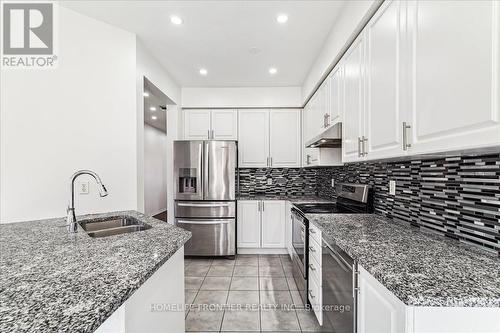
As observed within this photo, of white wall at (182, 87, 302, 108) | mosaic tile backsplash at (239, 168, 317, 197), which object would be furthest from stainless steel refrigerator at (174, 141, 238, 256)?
white wall at (182, 87, 302, 108)

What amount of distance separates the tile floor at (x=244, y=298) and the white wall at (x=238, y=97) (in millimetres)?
2439

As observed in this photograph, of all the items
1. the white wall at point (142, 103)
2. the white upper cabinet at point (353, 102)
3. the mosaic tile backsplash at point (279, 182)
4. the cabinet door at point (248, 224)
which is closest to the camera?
the white upper cabinet at point (353, 102)

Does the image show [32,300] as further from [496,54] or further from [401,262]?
[496,54]

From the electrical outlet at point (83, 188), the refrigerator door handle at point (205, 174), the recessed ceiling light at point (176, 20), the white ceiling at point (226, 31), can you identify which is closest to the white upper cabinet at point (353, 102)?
the white ceiling at point (226, 31)

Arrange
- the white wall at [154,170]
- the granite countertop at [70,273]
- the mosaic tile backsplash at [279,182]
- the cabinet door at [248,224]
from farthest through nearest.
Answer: the white wall at [154,170] < the mosaic tile backsplash at [279,182] < the cabinet door at [248,224] < the granite countertop at [70,273]

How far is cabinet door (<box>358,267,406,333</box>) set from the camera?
0.84m

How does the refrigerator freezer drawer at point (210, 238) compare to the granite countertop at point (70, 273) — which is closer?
the granite countertop at point (70, 273)

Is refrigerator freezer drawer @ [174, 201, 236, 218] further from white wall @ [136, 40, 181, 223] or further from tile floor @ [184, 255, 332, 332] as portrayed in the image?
tile floor @ [184, 255, 332, 332]

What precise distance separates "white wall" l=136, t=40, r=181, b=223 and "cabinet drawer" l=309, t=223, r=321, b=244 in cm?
169

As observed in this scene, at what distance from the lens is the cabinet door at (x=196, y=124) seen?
399cm

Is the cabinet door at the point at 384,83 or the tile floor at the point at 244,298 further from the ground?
the cabinet door at the point at 384,83

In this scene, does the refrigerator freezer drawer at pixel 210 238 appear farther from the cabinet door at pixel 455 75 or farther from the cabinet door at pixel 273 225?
the cabinet door at pixel 455 75

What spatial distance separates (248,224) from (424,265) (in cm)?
294

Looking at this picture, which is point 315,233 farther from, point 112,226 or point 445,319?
point 112,226
